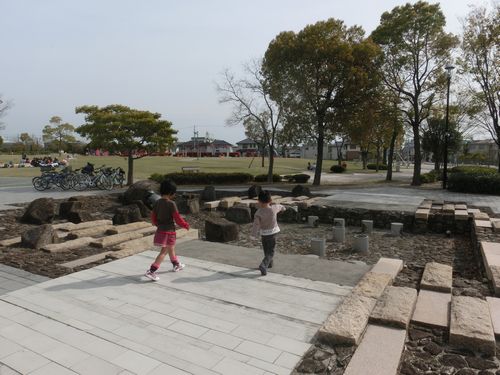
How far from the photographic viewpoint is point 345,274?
16.9ft

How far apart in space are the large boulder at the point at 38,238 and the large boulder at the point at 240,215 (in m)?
6.22

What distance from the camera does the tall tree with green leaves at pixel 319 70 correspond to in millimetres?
19891

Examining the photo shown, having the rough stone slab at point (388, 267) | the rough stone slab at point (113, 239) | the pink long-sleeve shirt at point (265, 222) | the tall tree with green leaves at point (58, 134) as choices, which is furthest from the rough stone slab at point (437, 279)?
the tall tree with green leaves at point (58, 134)

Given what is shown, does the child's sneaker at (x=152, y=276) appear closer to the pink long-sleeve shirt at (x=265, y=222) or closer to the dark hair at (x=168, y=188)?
the dark hair at (x=168, y=188)

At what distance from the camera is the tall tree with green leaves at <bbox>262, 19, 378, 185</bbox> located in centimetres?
1989

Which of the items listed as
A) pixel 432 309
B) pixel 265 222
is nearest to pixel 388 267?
pixel 432 309

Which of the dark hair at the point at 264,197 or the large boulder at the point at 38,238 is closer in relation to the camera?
the dark hair at the point at 264,197

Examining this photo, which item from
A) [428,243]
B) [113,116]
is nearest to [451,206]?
[428,243]

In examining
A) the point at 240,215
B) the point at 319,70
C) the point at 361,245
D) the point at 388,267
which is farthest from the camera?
A: the point at 319,70

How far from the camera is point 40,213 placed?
412 inches

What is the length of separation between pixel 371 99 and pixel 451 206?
10150mm

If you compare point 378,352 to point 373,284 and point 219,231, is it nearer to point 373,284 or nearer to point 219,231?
point 373,284

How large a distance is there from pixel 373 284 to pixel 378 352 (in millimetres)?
1511

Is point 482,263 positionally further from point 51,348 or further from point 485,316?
point 51,348
